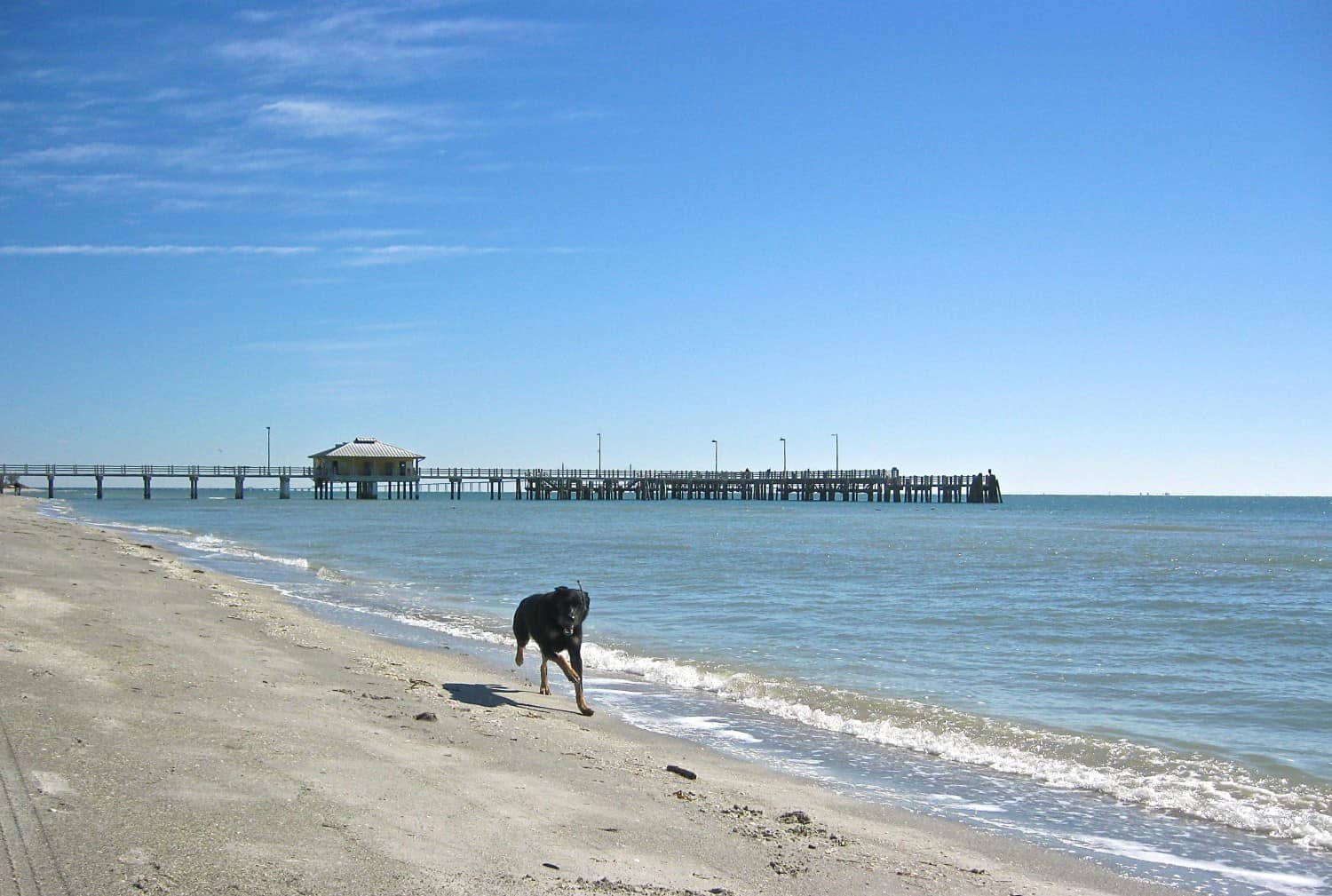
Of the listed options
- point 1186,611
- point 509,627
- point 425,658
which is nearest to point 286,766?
point 425,658

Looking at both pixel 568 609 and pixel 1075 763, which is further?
pixel 568 609

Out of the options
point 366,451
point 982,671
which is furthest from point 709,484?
point 982,671

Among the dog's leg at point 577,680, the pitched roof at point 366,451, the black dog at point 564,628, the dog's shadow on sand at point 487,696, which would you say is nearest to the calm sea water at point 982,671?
the dog's leg at point 577,680

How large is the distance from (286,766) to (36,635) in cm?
468

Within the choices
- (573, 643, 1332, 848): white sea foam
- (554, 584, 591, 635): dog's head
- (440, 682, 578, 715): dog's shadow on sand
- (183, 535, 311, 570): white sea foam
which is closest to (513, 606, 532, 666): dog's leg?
(440, 682, 578, 715): dog's shadow on sand

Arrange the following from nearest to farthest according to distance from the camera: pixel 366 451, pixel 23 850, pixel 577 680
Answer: pixel 23 850 < pixel 577 680 < pixel 366 451

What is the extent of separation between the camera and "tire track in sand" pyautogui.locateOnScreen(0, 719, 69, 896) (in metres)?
3.70

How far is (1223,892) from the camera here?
205 inches

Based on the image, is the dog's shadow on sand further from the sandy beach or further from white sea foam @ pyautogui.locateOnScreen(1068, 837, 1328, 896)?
white sea foam @ pyautogui.locateOnScreen(1068, 837, 1328, 896)

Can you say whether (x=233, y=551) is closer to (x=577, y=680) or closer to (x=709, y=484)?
(x=577, y=680)

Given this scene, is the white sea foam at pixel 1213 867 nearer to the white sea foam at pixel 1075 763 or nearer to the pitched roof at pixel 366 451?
the white sea foam at pixel 1075 763

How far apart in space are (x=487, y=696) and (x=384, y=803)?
13.8ft

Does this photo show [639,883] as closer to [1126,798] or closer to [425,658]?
[1126,798]

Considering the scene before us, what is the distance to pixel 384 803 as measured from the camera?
5.16 metres
